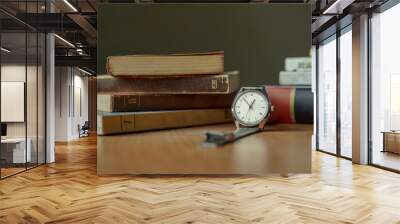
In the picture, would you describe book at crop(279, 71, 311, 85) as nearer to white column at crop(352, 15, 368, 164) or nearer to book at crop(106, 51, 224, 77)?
book at crop(106, 51, 224, 77)

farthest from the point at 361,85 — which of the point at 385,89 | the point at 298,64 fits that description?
the point at 298,64

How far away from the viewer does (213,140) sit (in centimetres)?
397

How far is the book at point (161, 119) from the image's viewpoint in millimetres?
3928

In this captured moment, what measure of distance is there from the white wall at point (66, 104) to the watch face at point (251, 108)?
1061 centimetres

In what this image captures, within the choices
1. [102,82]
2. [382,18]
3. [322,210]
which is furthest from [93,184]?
[382,18]

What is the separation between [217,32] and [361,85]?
11.8 ft

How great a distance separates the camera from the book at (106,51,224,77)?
4004mm

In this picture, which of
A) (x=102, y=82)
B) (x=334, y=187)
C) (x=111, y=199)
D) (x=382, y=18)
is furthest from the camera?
(x=382, y=18)

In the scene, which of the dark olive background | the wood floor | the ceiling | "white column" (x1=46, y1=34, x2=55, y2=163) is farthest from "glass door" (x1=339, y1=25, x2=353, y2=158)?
"white column" (x1=46, y1=34, x2=55, y2=163)

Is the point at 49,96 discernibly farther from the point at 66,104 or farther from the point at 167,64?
the point at 66,104

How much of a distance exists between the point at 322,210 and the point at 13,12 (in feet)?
16.5

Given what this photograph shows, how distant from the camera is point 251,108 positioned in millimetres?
3967

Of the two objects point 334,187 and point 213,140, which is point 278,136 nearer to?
point 213,140

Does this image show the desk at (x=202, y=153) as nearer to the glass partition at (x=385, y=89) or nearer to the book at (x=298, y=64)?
the book at (x=298, y=64)
